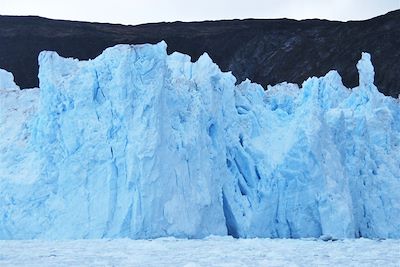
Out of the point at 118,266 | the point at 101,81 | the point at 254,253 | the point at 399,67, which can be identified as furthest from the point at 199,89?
the point at 399,67

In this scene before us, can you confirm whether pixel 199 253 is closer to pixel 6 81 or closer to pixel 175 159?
pixel 175 159

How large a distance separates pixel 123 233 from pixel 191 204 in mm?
1391

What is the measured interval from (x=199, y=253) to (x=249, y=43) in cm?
2687

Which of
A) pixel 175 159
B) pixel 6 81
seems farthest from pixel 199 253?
pixel 6 81

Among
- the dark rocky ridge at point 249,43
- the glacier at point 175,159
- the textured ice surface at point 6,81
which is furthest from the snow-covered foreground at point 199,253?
the dark rocky ridge at point 249,43

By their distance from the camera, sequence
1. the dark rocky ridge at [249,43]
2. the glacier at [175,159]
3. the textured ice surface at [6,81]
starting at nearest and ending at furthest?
the glacier at [175,159] < the textured ice surface at [6,81] < the dark rocky ridge at [249,43]

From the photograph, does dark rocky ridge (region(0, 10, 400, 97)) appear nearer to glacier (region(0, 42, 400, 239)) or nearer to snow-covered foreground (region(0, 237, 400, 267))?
glacier (region(0, 42, 400, 239))

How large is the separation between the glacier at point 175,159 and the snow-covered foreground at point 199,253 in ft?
2.58

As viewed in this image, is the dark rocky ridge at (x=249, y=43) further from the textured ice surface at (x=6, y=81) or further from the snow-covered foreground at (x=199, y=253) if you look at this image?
the snow-covered foreground at (x=199, y=253)

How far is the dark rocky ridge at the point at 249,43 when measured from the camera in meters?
31.5

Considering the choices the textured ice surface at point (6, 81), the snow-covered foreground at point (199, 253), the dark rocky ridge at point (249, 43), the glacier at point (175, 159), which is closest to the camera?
the snow-covered foreground at point (199, 253)

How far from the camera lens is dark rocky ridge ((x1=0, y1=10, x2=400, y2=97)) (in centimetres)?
3150

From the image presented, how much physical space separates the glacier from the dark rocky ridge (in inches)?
601

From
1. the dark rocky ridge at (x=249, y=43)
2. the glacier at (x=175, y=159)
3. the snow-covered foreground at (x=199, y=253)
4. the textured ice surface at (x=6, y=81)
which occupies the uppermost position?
the dark rocky ridge at (x=249, y=43)
